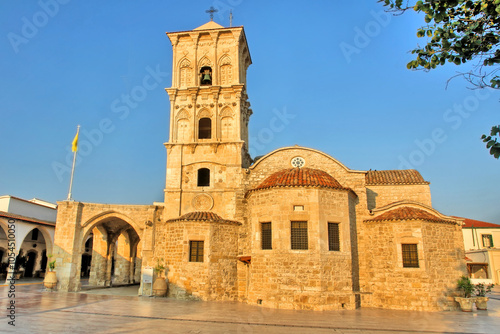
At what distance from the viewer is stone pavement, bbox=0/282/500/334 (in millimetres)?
9867

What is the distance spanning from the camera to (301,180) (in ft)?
51.1

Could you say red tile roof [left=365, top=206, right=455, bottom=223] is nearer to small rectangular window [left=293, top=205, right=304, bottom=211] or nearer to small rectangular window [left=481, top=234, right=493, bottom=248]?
small rectangular window [left=293, top=205, right=304, bottom=211]

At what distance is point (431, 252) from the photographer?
49.3 ft

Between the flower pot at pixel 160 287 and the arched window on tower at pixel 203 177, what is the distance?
17.5 feet

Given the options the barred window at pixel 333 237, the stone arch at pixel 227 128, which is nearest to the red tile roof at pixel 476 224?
the barred window at pixel 333 237

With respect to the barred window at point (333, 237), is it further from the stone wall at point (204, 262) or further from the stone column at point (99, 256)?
the stone column at point (99, 256)

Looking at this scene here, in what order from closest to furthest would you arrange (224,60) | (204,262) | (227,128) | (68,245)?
(204,262) → (68,245) → (227,128) → (224,60)

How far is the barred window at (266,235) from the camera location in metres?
15.5

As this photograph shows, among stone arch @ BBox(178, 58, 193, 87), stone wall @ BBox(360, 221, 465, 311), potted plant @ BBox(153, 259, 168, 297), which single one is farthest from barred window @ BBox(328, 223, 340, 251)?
stone arch @ BBox(178, 58, 193, 87)

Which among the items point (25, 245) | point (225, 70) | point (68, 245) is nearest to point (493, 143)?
point (225, 70)

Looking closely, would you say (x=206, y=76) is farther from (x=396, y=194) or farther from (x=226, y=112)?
(x=396, y=194)

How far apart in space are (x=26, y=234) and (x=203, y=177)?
13.8 meters

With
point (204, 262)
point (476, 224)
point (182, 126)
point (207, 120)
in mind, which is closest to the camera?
point (204, 262)

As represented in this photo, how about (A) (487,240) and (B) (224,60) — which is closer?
(B) (224,60)
